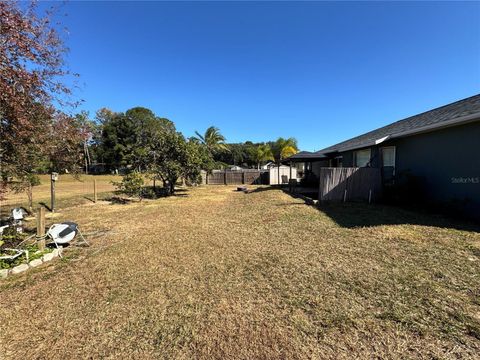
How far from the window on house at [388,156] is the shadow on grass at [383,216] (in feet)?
8.20

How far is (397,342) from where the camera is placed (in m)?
2.32

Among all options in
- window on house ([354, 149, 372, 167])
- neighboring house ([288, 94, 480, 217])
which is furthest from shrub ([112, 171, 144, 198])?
window on house ([354, 149, 372, 167])

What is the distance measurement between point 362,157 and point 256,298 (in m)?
11.9

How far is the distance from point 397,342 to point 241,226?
495 centimetres

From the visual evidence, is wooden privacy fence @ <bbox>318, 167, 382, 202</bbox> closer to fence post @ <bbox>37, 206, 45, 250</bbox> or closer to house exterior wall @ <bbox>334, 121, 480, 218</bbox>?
house exterior wall @ <bbox>334, 121, 480, 218</bbox>

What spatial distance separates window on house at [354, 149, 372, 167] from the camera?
1223 cm

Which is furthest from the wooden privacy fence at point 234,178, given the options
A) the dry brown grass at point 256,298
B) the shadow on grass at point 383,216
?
the dry brown grass at point 256,298

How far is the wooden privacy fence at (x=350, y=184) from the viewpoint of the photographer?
971 centimetres

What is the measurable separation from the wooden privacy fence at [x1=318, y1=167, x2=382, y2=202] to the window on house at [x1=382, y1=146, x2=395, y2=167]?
1.44 metres

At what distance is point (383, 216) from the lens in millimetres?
7434

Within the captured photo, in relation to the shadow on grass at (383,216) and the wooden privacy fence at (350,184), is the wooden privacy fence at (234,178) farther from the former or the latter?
the shadow on grass at (383,216)

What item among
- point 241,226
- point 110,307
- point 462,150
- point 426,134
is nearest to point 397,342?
point 110,307

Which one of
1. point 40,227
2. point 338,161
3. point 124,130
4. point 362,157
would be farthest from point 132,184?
point 124,130

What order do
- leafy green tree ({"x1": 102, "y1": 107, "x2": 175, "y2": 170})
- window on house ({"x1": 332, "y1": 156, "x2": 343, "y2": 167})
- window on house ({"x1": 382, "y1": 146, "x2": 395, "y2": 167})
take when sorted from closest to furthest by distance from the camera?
window on house ({"x1": 382, "y1": 146, "x2": 395, "y2": 167})
window on house ({"x1": 332, "y1": 156, "x2": 343, "y2": 167})
leafy green tree ({"x1": 102, "y1": 107, "x2": 175, "y2": 170})
